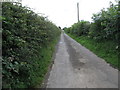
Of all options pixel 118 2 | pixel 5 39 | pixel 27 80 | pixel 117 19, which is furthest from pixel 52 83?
pixel 118 2

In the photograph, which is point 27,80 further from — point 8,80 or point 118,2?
point 118,2

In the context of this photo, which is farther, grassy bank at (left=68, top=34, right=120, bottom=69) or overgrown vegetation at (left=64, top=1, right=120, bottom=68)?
overgrown vegetation at (left=64, top=1, right=120, bottom=68)

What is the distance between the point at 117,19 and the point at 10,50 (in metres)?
5.69

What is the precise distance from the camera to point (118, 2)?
19.2ft

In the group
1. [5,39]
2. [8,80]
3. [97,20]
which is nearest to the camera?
[8,80]

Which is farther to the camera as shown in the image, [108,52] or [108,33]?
[108,33]

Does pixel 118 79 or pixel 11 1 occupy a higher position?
pixel 11 1

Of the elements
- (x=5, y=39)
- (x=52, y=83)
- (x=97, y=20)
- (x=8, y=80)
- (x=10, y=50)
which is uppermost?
Answer: (x=97, y=20)

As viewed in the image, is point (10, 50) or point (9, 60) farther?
point (10, 50)

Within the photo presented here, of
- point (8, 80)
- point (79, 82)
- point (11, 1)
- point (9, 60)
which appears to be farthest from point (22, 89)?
point (11, 1)

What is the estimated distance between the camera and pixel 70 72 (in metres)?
4.23

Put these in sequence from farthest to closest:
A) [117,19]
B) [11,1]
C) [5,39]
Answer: [117,19]
[11,1]
[5,39]

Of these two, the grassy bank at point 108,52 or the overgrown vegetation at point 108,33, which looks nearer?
the grassy bank at point 108,52

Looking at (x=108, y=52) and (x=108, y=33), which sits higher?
(x=108, y=33)
